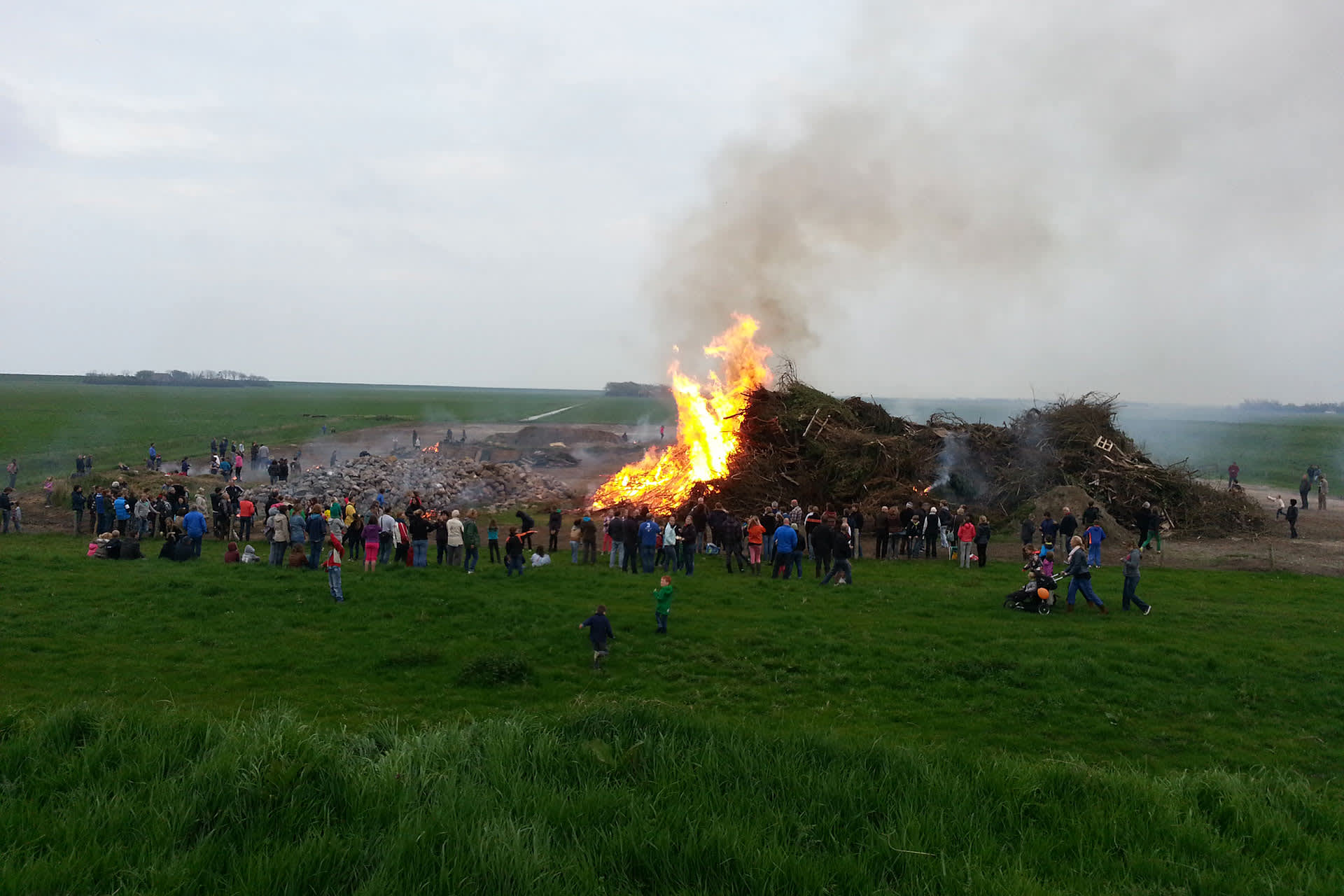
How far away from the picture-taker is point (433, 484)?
32.5 meters

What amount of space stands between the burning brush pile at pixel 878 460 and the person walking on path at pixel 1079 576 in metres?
10.2

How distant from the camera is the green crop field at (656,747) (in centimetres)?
561

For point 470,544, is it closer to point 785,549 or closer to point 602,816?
point 785,549

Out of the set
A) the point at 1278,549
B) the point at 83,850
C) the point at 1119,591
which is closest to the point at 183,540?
the point at 83,850

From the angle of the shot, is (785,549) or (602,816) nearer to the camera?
(602,816)

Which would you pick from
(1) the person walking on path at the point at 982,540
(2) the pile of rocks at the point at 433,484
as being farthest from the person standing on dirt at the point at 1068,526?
(2) the pile of rocks at the point at 433,484

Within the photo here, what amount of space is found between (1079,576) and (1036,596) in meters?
0.87

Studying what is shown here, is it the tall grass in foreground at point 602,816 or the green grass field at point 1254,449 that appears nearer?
the tall grass in foreground at point 602,816

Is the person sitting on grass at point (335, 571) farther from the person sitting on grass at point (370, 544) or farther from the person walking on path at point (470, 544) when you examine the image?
the person walking on path at point (470, 544)

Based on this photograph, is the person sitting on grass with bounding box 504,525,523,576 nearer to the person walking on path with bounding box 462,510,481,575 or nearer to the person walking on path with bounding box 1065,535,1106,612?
the person walking on path with bounding box 462,510,481,575

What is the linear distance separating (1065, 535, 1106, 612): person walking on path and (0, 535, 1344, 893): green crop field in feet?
1.57

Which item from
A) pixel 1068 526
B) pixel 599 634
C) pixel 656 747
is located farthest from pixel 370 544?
pixel 1068 526

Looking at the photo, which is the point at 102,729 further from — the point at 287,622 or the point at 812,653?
the point at 812,653

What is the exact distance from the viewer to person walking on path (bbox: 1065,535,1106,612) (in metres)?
16.0
